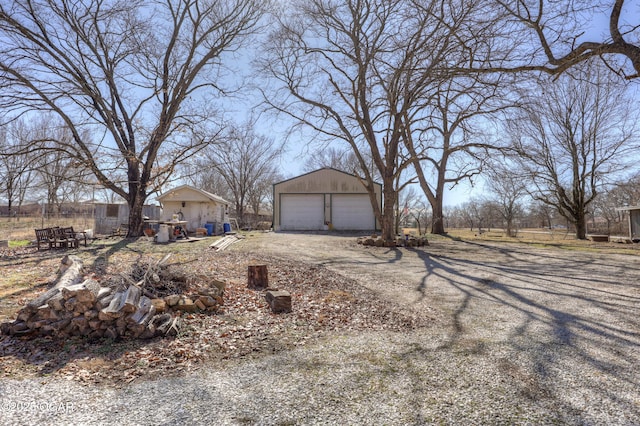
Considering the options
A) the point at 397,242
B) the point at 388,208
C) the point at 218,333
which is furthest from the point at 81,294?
the point at 397,242

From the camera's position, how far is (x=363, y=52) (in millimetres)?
13812

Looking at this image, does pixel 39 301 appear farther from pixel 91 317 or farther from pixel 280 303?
pixel 280 303

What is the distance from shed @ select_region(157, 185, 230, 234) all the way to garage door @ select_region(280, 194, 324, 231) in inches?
177

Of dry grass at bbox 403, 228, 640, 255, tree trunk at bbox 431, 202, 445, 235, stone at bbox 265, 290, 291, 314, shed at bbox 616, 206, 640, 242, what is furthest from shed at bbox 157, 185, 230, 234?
shed at bbox 616, 206, 640, 242

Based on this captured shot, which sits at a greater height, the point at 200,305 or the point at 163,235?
the point at 163,235

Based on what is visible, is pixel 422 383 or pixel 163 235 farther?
pixel 163 235

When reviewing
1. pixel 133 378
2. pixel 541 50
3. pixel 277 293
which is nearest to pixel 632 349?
pixel 277 293

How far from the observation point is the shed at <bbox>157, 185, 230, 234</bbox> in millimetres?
18609

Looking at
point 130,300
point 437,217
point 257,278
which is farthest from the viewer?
point 437,217

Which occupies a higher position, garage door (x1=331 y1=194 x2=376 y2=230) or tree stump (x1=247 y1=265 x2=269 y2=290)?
garage door (x1=331 y1=194 x2=376 y2=230)

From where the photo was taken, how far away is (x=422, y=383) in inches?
112

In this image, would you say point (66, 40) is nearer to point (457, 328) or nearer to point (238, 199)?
point (457, 328)

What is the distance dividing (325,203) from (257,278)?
647 inches

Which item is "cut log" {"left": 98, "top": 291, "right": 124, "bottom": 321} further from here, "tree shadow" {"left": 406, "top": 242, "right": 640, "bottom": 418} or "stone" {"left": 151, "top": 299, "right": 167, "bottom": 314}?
"tree shadow" {"left": 406, "top": 242, "right": 640, "bottom": 418}
